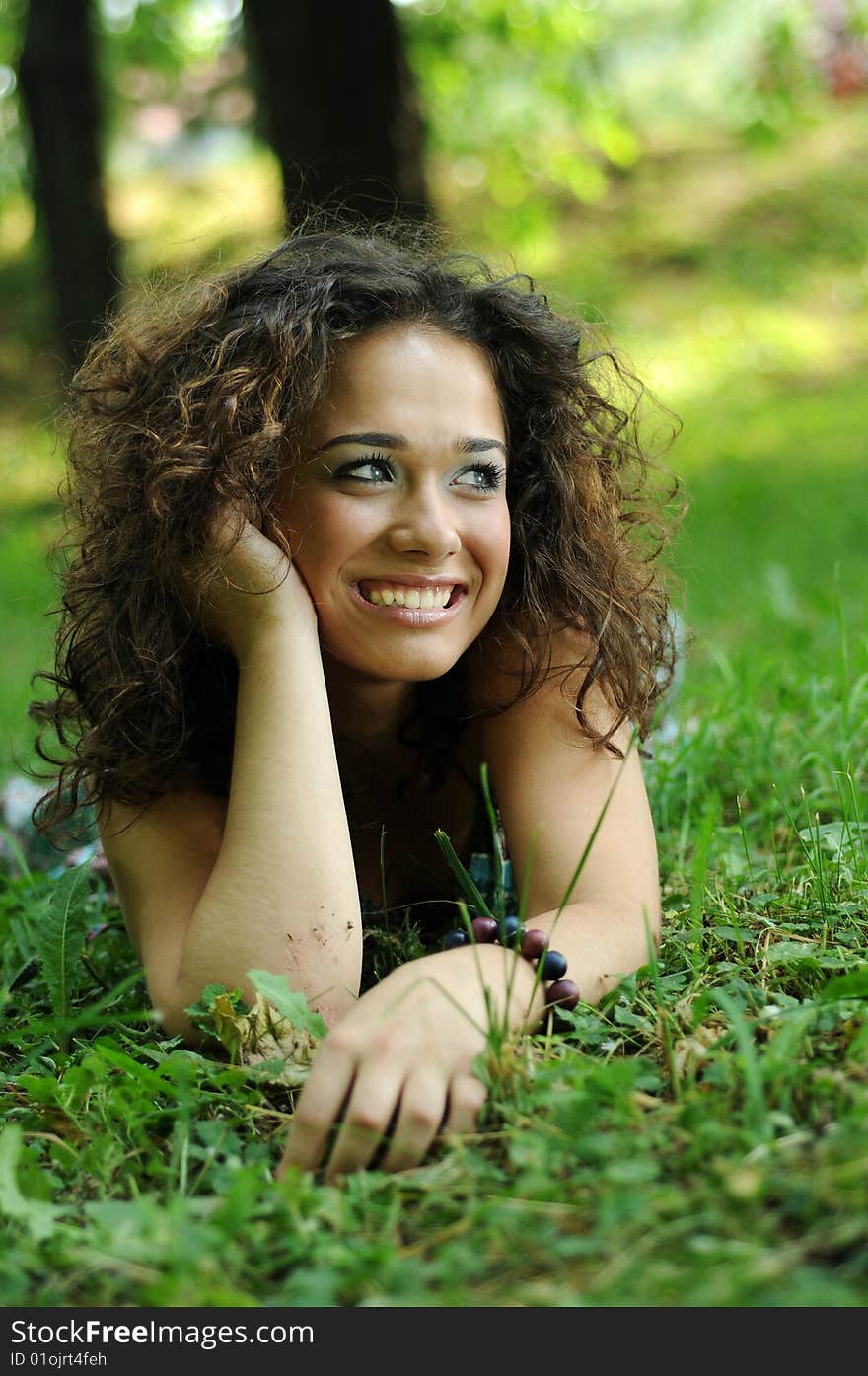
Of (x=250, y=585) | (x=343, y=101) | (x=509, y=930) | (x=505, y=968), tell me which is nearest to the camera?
(x=505, y=968)

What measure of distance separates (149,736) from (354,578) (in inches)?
21.3

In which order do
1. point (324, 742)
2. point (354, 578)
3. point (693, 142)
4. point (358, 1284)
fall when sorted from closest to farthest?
point (358, 1284) < point (324, 742) < point (354, 578) < point (693, 142)

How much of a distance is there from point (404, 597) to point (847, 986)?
1.10 m

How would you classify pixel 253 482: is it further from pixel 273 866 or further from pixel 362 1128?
pixel 362 1128

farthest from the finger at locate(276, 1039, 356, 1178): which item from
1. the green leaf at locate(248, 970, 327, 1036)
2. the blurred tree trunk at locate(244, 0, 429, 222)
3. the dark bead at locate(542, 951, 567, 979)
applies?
the blurred tree trunk at locate(244, 0, 429, 222)


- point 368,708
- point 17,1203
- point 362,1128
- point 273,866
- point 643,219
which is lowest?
point 17,1203

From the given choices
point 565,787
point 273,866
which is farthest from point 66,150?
point 273,866

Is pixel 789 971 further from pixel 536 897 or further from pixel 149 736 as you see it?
pixel 149 736

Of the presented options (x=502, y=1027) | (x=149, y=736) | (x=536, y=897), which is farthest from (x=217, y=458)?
(x=502, y=1027)

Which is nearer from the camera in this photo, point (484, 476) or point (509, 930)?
point (509, 930)

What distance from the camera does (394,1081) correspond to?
73.8 inches

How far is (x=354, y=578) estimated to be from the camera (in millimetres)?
2703

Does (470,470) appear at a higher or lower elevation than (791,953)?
higher
